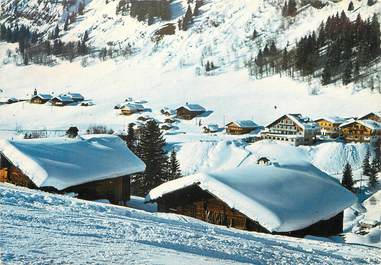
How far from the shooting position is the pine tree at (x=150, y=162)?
28984 mm

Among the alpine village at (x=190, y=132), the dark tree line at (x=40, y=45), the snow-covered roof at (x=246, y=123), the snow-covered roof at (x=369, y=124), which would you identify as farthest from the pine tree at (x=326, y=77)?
the dark tree line at (x=40, y=45)

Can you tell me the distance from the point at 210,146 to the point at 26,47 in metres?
110

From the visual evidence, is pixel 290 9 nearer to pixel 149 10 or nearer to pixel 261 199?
pixel 149 10

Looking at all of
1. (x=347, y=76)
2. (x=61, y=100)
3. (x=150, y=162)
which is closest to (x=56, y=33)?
(x=61, y=100)

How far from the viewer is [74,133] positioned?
22078 mm

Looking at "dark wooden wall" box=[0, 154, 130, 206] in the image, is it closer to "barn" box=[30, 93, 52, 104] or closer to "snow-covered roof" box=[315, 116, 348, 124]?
"snow-covered roof" box=[315, 116, 348, 124]

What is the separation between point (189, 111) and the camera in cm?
7725

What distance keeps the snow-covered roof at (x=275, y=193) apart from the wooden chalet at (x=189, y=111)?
2395 inches

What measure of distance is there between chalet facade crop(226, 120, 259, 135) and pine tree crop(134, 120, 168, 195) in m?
37.7

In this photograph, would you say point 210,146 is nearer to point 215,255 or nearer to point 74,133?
point 74,133

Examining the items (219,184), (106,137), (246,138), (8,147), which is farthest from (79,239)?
(246,138)

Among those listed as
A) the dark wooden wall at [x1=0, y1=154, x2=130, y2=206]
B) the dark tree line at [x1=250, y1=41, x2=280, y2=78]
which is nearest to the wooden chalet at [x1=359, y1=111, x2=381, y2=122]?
the dark tree line at [x1=250, y1=41, x2=280, y2=78]

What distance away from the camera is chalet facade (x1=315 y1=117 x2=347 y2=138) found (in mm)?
61306

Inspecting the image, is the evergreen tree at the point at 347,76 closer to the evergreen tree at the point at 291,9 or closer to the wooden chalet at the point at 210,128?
the wooden chalet at the point at 210,128
